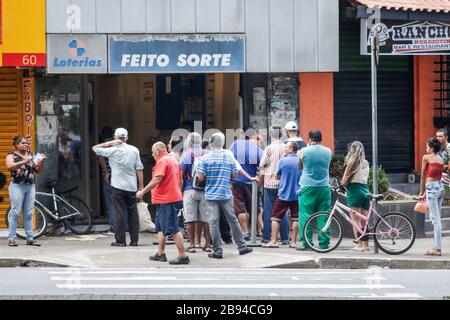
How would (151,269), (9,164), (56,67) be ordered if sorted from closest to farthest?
1. (151,269)
2. (9,164)
3. (56,67)

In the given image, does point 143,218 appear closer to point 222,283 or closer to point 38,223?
point 38,223

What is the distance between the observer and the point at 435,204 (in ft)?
57.3

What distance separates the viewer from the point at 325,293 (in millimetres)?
13539

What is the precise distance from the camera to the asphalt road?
13164 mm

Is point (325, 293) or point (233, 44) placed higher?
point (233, 44)

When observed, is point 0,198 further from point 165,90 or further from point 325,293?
point 325,293

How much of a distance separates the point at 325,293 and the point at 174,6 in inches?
314

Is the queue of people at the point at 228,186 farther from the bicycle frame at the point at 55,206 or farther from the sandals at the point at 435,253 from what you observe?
the bicycle frame at the point at 55,206

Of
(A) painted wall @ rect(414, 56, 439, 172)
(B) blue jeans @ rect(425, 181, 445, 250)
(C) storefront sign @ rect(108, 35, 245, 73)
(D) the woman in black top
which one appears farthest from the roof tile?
(D) the woman in black top

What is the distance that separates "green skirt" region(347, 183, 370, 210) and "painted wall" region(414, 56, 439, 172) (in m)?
4.77

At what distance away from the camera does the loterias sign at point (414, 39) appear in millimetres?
20641

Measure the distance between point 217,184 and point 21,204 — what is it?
362 centimetres

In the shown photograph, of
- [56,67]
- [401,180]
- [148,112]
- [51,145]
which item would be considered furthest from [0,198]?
[401,180]

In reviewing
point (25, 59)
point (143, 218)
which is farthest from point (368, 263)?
point (25, 59)
